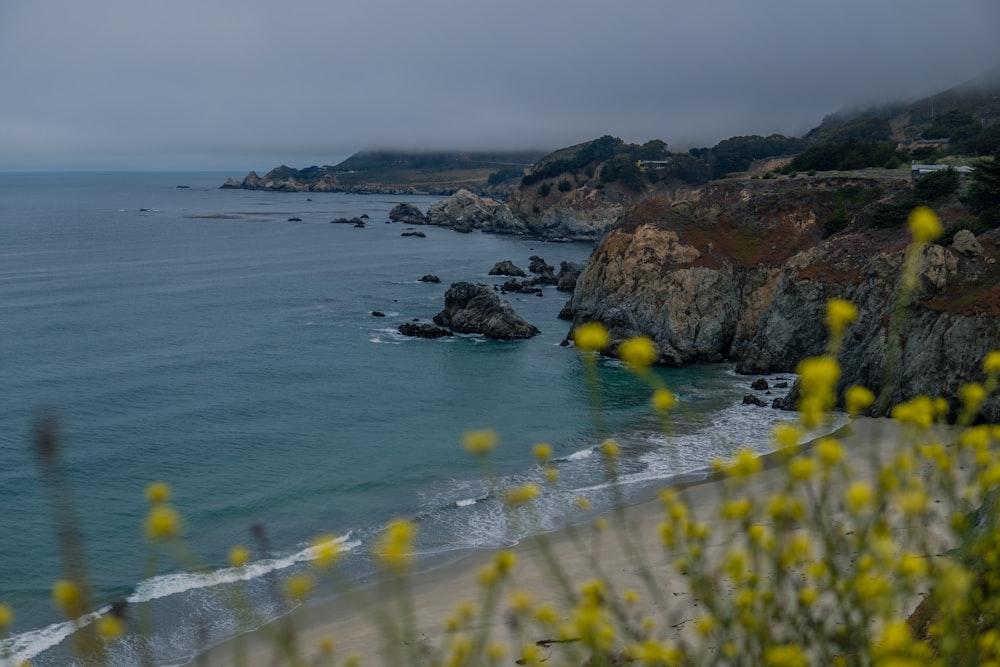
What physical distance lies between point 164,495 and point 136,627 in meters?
18.8

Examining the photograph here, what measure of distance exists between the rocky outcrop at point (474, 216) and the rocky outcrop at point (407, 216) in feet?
7.54

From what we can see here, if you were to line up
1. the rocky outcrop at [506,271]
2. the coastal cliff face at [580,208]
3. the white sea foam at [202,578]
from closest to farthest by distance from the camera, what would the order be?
the white sea foam at [202,578]
the rocky outcrop at [506,271]
the coastal cliff face at [580,208]

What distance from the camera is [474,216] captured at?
140m

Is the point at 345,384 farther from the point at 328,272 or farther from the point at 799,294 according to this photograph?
the point at 328,272

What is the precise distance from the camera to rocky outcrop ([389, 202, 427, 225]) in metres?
148

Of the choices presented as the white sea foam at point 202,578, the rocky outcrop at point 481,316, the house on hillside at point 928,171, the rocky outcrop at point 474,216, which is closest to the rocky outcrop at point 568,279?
the rocky outcrop at point 481,316

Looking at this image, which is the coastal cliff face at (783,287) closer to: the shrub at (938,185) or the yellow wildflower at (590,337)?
the shrub at (938,185)

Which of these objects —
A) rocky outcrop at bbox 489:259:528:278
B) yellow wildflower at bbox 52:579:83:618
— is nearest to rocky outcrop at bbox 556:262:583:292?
rocky outcrop at bbox 489:259:528:278

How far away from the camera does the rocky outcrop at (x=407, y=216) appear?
148 m

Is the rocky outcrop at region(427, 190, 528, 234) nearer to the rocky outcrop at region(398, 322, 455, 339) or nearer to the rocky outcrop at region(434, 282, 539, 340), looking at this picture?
the rocky outcrop at region(434, 282, 539, 340)

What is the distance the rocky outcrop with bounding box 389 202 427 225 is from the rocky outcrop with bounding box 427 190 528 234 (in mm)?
2300

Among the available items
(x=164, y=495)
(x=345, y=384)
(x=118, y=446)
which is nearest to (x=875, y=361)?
(x=345, y=384)

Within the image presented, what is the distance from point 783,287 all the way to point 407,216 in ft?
374

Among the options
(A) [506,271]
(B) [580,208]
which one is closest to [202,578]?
(A) [506,271]
